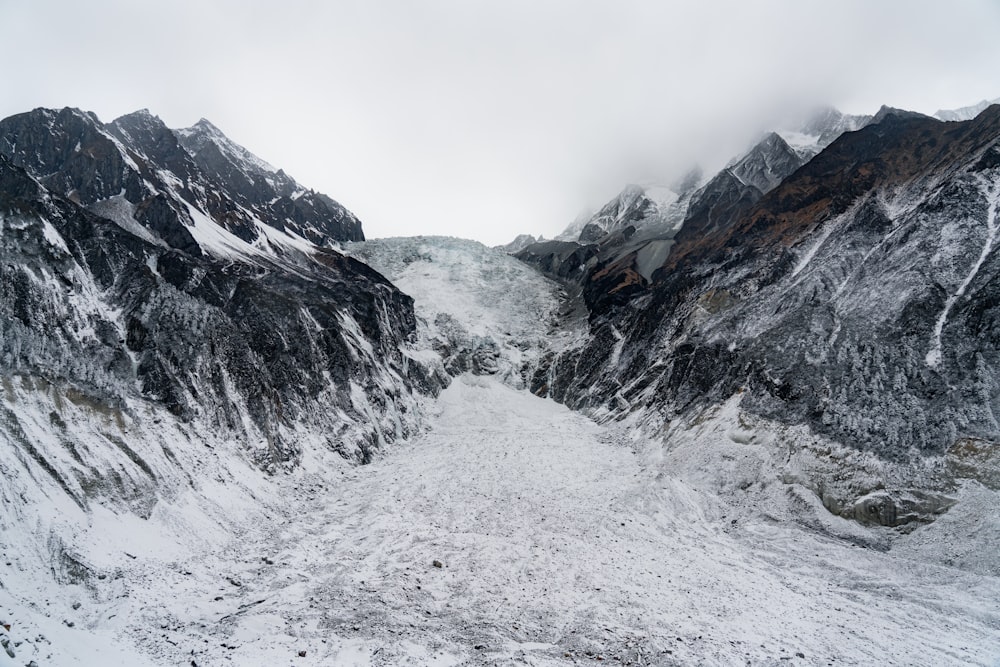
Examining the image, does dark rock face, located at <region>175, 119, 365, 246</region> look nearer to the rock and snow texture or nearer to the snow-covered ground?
the rock and snow texture

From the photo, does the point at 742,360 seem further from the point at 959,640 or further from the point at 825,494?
the point at 959,640

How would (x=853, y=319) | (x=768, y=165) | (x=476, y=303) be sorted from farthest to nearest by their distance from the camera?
1. (x=768, y=165)
2. (x=476, y=303)
3. (x=853, y=319)

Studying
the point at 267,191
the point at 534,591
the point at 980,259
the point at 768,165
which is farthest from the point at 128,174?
the point at 768,165

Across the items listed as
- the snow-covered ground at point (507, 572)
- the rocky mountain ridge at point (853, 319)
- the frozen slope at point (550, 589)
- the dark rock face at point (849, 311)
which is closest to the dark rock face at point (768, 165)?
the rocky mountain ridge at point (853, 319)

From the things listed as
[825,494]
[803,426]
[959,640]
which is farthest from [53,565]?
[803,426]

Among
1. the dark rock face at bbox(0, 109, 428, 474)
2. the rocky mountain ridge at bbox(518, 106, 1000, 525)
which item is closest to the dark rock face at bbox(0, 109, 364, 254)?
the dark rock face at bbox(0, 109, 428, 474)

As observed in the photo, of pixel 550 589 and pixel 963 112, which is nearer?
pixel 550 589

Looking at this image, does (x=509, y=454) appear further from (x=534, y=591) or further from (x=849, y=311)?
(x=849, y=311)


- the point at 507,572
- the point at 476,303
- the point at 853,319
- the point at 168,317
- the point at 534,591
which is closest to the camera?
the point at 534,591
